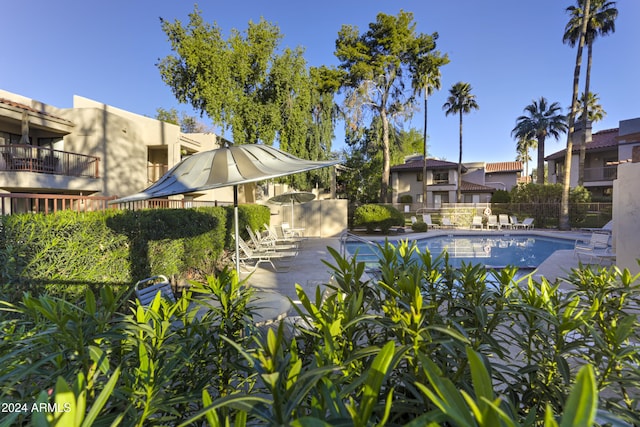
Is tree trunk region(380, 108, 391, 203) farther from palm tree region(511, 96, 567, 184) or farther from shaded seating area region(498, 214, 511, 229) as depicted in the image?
palm tree region(511, 96, 567, 184)

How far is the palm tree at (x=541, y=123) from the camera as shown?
3312 cm

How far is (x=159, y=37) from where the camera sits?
18.5 m

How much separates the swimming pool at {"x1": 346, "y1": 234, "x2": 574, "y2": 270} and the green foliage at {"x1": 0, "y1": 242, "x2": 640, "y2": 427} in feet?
34.3

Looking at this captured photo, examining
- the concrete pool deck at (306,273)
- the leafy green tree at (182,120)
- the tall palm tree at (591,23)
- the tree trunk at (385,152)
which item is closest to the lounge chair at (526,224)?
the tall palm tree at (591,23)

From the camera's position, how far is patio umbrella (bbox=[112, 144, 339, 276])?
3.33 meters

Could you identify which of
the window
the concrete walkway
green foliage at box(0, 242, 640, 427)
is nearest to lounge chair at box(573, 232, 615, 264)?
the concrete walkway

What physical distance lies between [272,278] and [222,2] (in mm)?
17359

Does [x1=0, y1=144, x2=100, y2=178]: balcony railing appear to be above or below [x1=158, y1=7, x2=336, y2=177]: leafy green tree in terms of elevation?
below

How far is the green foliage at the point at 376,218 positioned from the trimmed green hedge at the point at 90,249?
14.3 meters

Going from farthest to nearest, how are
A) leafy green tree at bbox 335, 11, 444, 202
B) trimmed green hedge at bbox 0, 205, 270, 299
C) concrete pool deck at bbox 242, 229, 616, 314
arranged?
leafy green tree at bbox 335, 11, 444, 202, concrete pool deck at bbox 242, 229, 616, 314, trimmed green hedge at bbox 0, 205, 270, 299

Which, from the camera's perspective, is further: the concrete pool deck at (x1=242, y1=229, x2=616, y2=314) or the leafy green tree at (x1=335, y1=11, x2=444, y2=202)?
the leafy green tree at (x1=335, y1=11, x2=444, y2=202)

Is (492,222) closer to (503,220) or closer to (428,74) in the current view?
(503,220)

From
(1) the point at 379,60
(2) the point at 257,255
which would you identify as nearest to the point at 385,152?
(1) the point at 379,60

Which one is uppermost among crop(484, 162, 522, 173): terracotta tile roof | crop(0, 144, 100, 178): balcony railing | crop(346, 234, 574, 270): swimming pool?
crop(484, 162, 522, 173): terracotta tile roof
